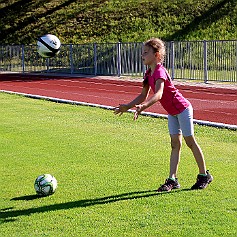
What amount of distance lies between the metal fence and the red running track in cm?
163

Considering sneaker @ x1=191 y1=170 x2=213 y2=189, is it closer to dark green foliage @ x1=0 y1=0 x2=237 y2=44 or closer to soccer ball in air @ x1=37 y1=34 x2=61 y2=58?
soccer ball in air @ x1=37 y1=34 x2=61 y2=58

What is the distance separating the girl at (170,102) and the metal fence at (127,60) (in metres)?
19.1

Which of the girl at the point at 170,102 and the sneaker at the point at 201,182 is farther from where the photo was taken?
the sneaker at the point at 201,182

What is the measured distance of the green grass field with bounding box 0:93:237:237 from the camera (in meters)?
6.72

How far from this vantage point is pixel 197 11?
4766cm

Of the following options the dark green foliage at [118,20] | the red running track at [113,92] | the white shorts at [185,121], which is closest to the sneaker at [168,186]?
the white shorts at [185,121]

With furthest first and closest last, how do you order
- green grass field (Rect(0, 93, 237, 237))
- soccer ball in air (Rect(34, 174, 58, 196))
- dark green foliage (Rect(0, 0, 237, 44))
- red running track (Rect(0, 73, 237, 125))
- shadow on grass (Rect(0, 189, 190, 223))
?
1. dark green foliage (Rect(0, 0, 237, 44))
2. red running track (Rect(0, 73, 237, 125))
3. soccer ball in air (Rect(34, 174, 58, 196))
4. shadow on grass (Rect(0, 189, 190, 223))
5. green grass field (Rect(0, 93, 237, 237))

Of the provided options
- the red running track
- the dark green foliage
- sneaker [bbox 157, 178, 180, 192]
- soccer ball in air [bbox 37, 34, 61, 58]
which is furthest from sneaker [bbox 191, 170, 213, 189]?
the dark green foliage

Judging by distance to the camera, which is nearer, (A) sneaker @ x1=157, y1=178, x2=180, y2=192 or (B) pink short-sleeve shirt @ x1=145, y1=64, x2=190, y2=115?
(B) pink short-sleeve shirt @ x1=145, y1=64, x2=190, y2=115

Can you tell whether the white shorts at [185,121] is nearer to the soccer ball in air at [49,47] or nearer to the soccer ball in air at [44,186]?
the soccer ball in air at [44,186]

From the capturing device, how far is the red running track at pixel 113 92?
18031 millimetres

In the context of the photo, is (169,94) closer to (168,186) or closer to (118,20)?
(168,186)

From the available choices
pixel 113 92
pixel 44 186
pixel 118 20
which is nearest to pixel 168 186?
pixel 44 186

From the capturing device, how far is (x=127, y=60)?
1300 inches
